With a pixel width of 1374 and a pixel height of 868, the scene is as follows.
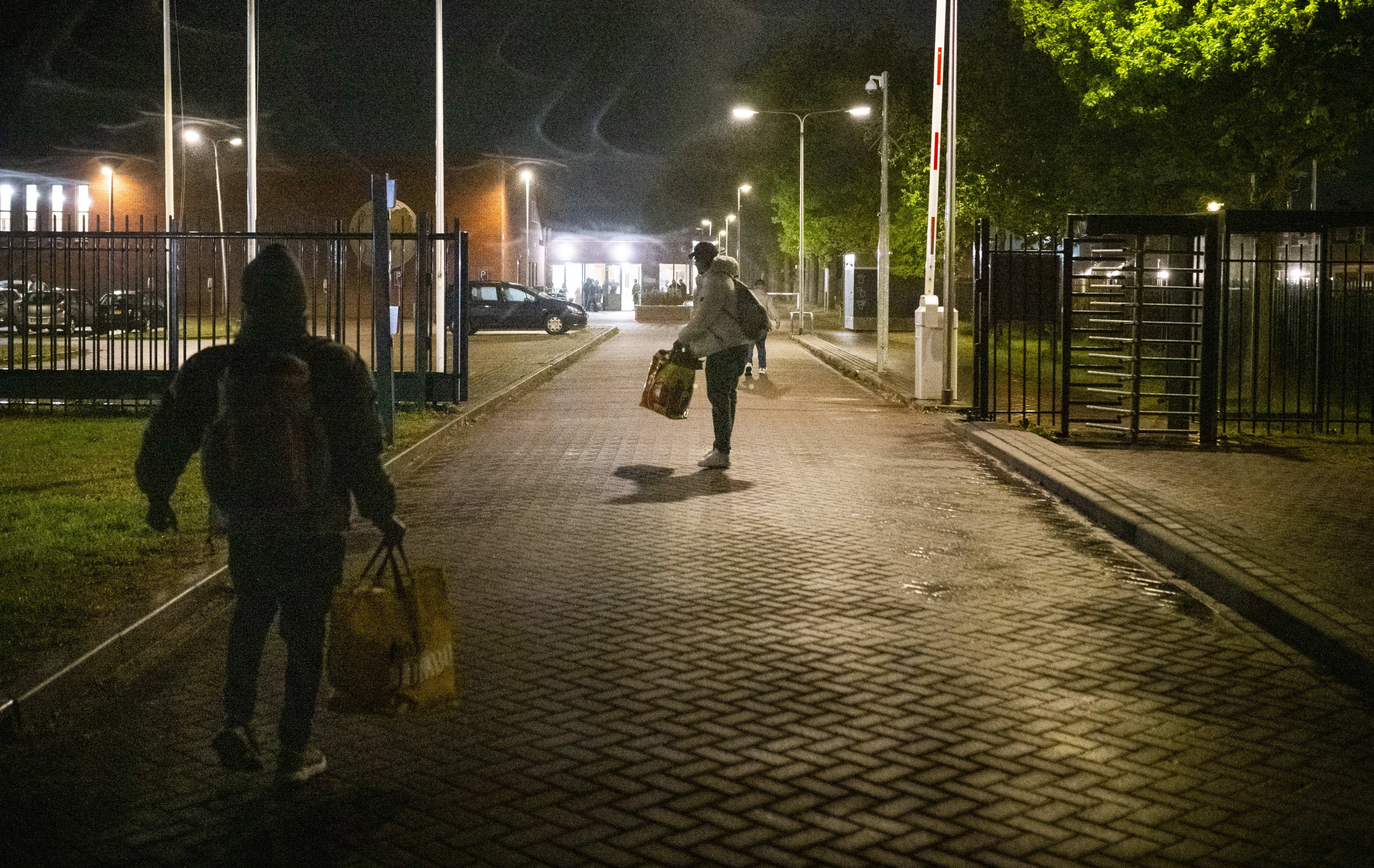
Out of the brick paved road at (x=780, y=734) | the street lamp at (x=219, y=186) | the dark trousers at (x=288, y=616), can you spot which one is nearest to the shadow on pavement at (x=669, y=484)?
the brick paved road at (x=780, y=734)

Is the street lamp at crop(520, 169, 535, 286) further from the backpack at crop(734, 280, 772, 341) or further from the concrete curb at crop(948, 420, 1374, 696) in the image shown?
the concrete curb at crop(948, 420, 1374, 696)

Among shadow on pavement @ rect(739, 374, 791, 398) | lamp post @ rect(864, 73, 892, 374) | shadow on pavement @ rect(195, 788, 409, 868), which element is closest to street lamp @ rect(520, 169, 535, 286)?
lamp post @ rect(864, 73, 892, 374)

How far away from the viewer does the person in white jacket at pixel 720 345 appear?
12969mm

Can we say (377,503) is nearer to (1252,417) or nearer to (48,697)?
(48,697)

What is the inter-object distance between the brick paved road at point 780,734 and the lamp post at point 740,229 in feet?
219

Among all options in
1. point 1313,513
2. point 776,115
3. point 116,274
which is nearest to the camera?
point 1313,513

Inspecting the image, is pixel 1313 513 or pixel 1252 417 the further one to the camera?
pixel 1252 417

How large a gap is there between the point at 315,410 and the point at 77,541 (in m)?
4.78

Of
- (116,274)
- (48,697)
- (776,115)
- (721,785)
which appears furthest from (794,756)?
(776,115)

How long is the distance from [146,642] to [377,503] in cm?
247

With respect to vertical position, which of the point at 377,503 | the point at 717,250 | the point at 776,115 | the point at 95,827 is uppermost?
the point at 776,115

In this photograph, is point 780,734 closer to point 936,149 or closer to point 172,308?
point 172,308

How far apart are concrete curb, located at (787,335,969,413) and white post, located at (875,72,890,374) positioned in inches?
15.0

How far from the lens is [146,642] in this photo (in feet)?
22.2
